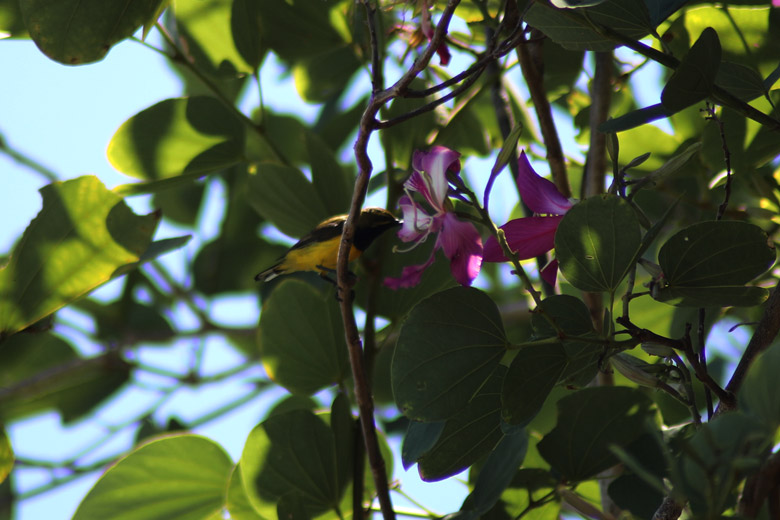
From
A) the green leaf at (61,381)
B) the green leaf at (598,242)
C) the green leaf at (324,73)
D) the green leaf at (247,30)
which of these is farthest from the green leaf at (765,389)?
the green leaf at (61,381)

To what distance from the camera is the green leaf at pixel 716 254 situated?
646 mm

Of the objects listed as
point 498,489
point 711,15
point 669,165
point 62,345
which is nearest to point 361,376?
point 498,489

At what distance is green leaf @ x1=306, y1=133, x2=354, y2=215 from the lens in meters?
1.25

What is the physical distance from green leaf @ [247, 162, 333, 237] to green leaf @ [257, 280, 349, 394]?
214 millimetres

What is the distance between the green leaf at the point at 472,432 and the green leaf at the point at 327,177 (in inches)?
22.1

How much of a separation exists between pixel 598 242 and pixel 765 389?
0.61ft

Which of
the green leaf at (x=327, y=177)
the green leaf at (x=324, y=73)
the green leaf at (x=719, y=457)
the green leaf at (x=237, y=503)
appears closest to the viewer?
the green leaf at (x=719, y=457)

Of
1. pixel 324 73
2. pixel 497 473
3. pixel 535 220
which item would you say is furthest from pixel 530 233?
pixel 324 73

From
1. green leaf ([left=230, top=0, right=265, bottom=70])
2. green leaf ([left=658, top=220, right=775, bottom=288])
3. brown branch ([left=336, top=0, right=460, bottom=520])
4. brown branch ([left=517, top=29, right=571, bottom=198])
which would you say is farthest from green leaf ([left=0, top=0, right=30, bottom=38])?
green leaf ([left=658, top=220, right=775, bottom=288])

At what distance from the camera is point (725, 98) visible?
690 millimetres

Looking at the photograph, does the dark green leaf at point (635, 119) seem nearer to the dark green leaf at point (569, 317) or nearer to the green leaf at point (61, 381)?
the dark green leaf at point (569, 317)

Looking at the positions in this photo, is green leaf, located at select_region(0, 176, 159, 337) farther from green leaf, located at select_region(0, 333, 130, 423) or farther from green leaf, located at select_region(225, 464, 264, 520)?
green leaf, located at select_region(0, 333, 130, 423)

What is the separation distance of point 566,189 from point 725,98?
0.39 meters

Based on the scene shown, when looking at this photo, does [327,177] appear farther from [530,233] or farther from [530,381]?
[530,381]
